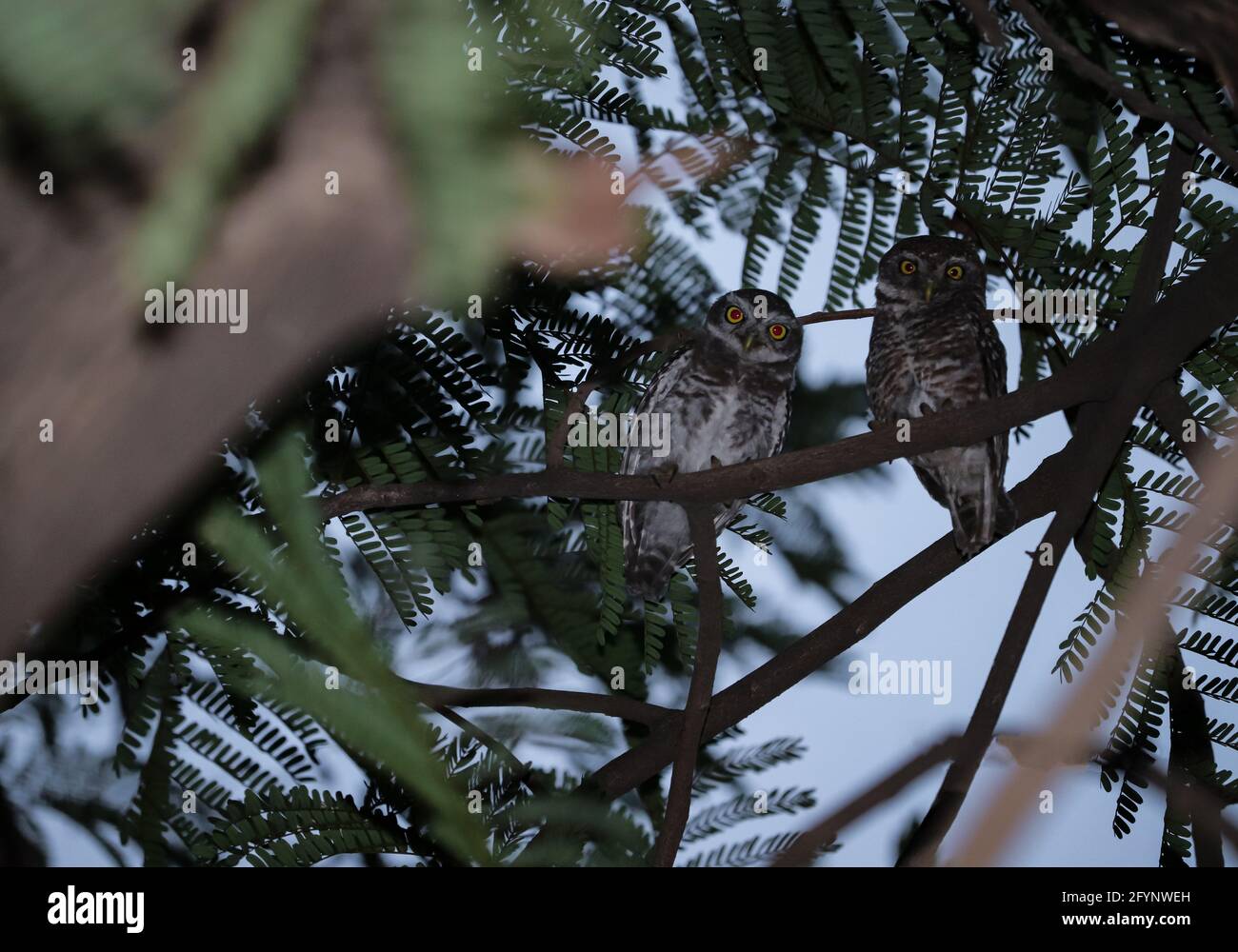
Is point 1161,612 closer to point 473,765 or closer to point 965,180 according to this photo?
point 473,765

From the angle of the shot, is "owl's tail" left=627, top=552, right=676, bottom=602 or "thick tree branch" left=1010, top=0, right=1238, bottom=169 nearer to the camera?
"thick tree branch" left=1010, top=0, right=1238, bottom=169

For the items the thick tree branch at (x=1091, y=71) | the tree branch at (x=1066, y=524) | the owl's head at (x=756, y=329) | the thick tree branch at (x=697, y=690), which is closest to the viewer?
the tree branch at (x=1066, y=524)

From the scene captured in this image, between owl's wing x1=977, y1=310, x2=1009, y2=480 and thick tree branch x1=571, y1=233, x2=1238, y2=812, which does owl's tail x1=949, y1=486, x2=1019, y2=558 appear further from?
owl's wing x1=977, y1=310, x2=1009, y2=480

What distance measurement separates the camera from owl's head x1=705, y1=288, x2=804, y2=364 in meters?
3.32

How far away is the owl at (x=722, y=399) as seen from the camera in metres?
3.38

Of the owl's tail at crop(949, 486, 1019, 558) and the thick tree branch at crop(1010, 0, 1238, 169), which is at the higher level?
the thick tree branch at crop(1010, 0, 1238, 169)

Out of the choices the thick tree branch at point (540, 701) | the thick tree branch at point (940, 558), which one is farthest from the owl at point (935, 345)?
the thick tree branch at point (540, 701)

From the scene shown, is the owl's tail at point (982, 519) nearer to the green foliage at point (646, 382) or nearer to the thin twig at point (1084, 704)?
the green foliage at point (646, 382)

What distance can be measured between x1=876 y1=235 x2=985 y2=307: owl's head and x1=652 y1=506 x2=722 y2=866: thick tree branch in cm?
135

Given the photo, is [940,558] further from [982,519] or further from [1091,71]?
[1091,71]

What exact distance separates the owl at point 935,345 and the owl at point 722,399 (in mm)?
311

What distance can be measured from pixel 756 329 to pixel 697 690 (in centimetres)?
152

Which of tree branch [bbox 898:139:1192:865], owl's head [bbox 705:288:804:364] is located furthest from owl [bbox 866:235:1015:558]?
tree branch [bbox 898:139:1192:865]

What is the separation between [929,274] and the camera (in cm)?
349
